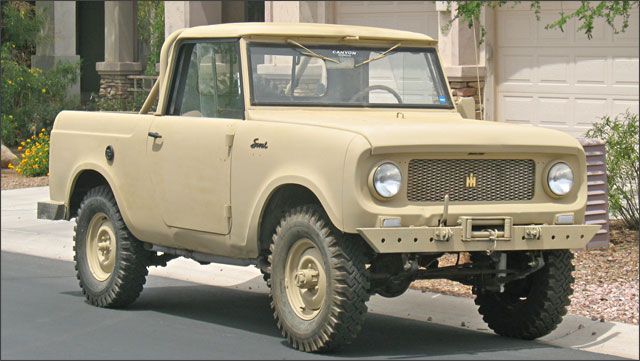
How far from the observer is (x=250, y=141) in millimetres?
7855

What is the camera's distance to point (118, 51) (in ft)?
84.3

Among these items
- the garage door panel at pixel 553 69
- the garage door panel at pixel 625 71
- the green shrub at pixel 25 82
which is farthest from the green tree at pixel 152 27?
the garage door panel at pixel 625 71

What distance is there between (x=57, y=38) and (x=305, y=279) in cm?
2180

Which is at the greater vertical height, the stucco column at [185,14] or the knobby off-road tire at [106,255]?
the stucco column at [185,14]

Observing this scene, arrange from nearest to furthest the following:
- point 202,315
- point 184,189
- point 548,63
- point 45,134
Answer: point 184,189
point 202,315
point 548,63
point 45,134

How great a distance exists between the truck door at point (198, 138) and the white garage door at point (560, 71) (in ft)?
25.7

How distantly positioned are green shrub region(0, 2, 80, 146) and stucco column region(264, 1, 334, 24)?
5.78 metres

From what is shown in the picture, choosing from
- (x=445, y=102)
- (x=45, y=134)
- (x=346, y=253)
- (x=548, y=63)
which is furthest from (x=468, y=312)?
(x=45, y=134)

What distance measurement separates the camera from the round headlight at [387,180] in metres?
→ 7.09

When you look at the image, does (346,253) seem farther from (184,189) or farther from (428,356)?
(184,189)

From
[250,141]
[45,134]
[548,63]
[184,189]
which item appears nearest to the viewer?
[250,141]

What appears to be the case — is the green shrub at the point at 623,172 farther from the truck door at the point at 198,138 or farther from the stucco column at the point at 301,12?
the stucco column at the point at 301,12

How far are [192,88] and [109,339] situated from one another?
1.99 meters

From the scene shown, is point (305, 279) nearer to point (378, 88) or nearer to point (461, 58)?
point (378, 88)
